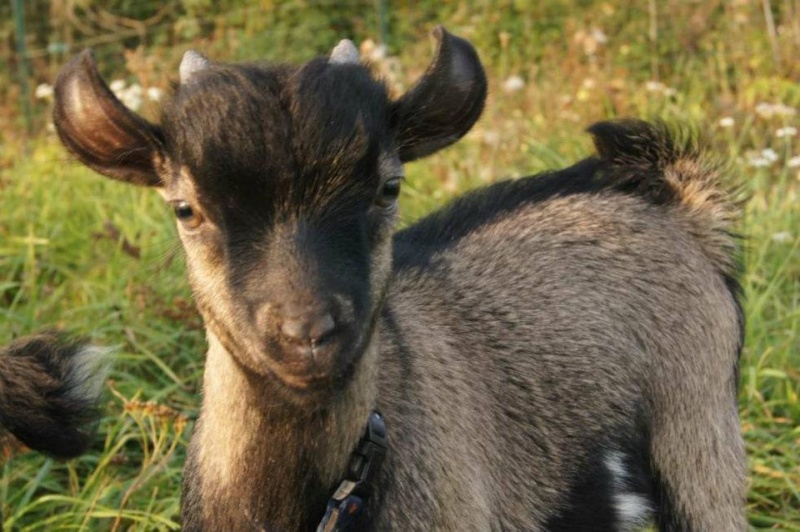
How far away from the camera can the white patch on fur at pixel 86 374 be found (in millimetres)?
3520

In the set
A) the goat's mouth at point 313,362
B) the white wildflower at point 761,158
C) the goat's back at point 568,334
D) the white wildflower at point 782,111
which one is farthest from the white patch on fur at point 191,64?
the white wildflower at point 782,111

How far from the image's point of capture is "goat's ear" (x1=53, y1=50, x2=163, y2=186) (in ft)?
9.64

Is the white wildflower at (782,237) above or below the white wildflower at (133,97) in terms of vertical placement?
below

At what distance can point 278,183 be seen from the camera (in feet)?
8.81

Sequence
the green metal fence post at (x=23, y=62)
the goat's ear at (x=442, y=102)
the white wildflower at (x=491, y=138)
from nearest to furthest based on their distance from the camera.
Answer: the goat's ear at (x=442, y=102) → the white wildflower at (x=491, y=138) → the green metal fence post at (x=23, y=62)

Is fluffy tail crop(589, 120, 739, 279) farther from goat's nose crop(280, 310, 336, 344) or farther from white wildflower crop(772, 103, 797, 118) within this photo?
white wildflower crop(772, 103, 797, 118)

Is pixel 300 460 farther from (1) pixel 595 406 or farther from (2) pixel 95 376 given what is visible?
(1) pixel 595 406

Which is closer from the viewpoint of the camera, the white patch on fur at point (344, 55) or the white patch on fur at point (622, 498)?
the white patch on fur at point (344, 55)

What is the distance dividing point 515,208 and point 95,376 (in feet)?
5.03

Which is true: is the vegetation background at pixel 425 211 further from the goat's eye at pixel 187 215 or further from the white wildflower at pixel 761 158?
the goat's eye at pixel 187 215

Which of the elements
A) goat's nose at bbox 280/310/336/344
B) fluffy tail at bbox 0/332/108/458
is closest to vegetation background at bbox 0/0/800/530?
fluffy tail at bbox 0/332/108/458

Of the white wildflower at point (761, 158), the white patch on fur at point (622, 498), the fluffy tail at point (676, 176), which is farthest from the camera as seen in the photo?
the white wildflower at point (761, 158)

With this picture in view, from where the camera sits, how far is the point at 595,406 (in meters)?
3.84

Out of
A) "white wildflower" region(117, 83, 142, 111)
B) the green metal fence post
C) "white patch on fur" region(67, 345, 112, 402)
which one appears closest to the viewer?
"white patch on fur" region(67, 345, 112, 402)
